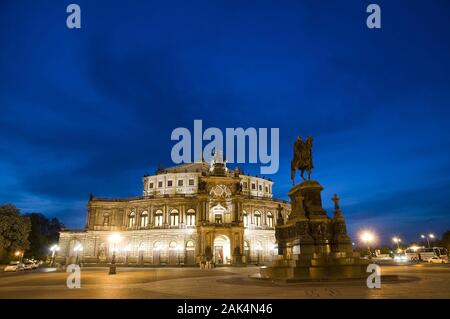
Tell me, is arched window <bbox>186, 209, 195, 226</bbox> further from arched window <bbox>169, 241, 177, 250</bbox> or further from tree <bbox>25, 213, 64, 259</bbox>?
tree <bbox>25, 213, 64, 259</bbox>

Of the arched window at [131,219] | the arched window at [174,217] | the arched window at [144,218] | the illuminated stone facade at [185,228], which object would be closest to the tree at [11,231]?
the illuminated stone facade at [185,228]

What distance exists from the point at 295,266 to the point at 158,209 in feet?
182

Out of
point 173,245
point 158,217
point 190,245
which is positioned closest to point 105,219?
point 158,217

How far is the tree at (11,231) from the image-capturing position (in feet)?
172

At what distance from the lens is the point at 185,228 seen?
64875mm

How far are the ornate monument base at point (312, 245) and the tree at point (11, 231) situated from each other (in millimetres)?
50204

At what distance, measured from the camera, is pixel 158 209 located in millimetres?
69062

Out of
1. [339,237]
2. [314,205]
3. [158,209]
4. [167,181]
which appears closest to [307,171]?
[314,205]

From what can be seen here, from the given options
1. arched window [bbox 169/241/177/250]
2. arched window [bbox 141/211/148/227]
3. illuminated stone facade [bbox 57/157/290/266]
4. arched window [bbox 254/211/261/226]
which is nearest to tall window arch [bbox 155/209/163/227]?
illuminated stone facade [bbox 57/157/290/266]

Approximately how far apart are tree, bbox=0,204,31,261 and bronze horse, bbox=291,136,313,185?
2025 inches

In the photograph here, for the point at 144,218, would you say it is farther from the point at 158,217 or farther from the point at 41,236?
the point at 41,236
